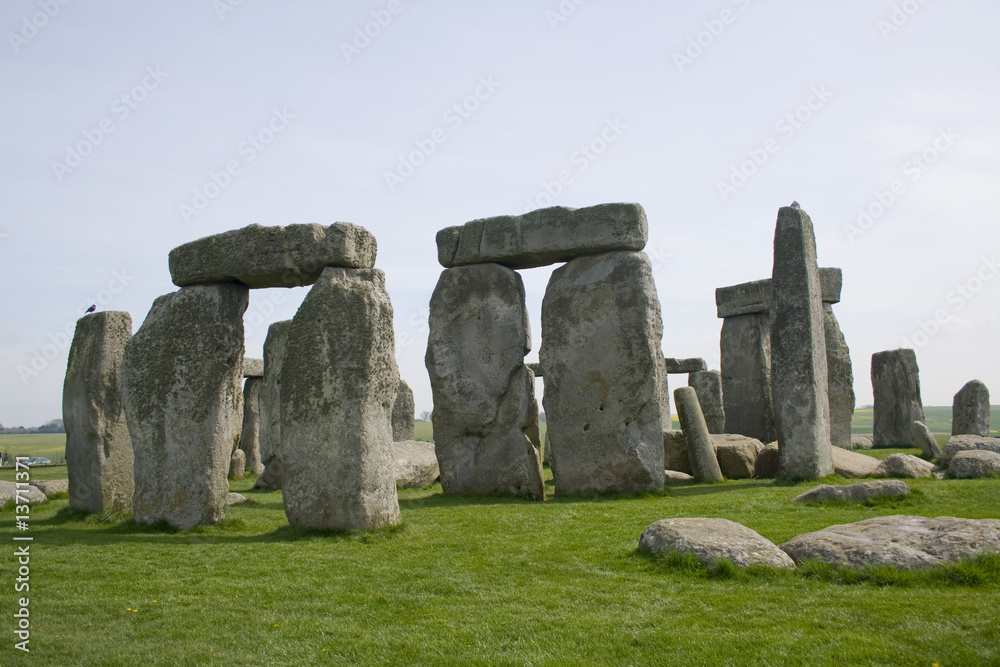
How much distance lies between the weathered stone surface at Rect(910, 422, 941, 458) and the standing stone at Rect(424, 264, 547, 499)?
851 cm

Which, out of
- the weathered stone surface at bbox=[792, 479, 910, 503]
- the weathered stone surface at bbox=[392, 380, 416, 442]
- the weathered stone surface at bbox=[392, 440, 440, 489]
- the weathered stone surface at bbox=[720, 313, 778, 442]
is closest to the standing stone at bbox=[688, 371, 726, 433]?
the weathered stone surface at bbox=[720, 313, 778, 442]

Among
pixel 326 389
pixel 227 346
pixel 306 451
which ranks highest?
pixel 227 346

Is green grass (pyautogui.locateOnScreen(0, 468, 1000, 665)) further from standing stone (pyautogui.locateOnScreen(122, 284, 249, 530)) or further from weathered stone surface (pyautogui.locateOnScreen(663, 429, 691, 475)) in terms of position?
weathered stone surface (pyautogui.locateOnScreen(663, 429, 691, 475))

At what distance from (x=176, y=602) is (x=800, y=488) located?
8.31 meters

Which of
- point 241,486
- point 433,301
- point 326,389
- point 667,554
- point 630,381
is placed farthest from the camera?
point 241,486

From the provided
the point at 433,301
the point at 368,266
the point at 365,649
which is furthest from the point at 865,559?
the point at 433,301

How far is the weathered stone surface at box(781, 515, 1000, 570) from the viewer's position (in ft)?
18.4

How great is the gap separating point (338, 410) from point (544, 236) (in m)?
5.64

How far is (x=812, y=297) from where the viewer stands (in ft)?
40.9

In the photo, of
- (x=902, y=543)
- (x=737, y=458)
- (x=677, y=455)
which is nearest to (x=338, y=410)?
(x=902, y=543)

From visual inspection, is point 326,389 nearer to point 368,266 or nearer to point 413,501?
point 368,266

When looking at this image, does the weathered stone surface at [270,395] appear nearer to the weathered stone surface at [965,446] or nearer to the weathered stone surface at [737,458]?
the weathered stone surface at [737,458]

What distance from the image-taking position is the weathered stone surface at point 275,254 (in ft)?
27.6

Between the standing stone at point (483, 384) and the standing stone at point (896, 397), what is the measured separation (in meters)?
11.8
